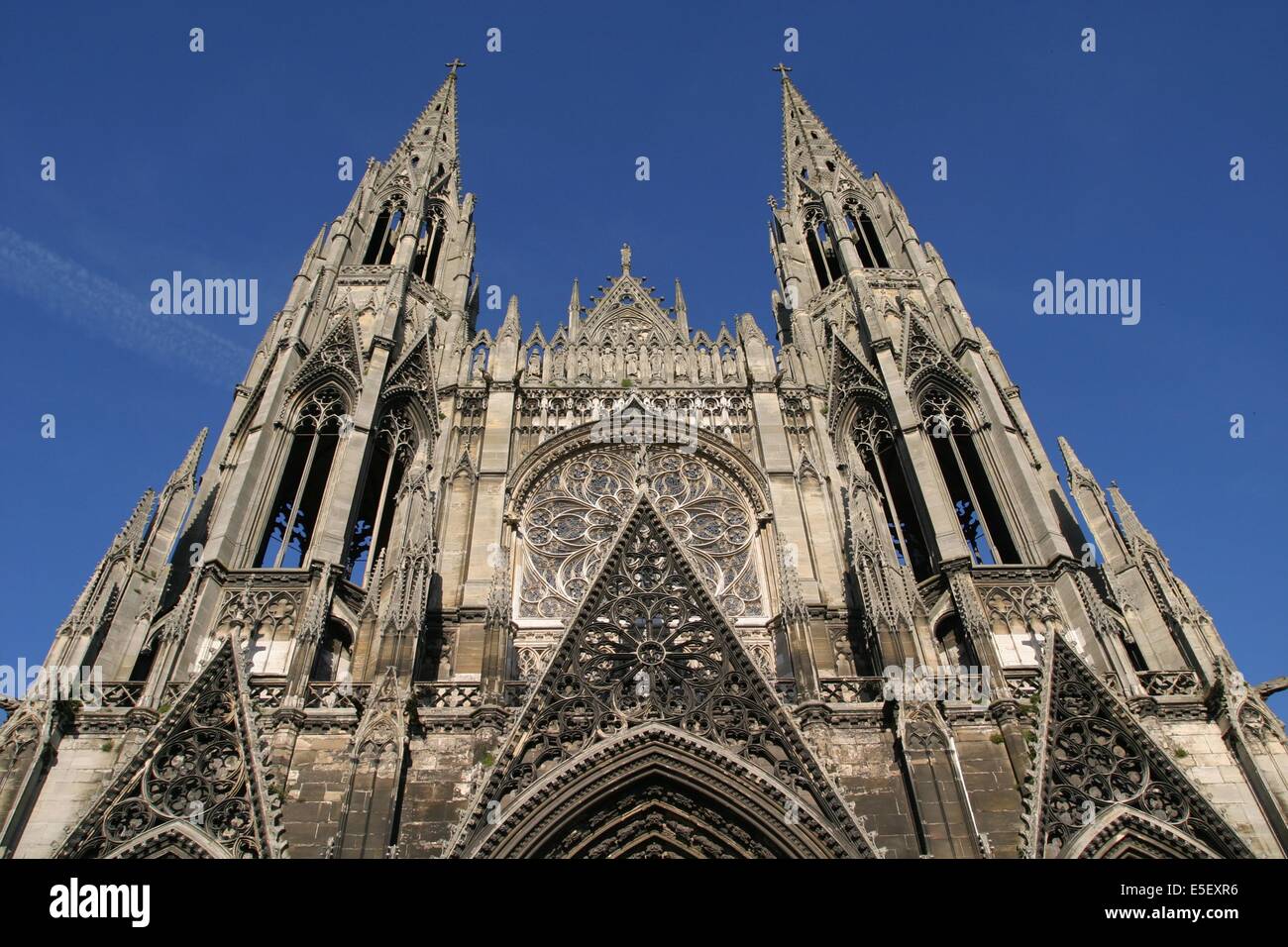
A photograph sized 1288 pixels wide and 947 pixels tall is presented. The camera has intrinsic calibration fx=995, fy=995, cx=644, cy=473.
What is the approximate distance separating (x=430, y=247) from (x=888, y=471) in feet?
51.6

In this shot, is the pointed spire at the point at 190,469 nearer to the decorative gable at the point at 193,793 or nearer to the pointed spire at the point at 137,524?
the pointed spire at the point at 137,524

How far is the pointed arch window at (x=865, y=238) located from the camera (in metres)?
29.3

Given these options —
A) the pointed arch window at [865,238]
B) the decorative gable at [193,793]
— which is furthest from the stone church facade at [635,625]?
the pointed arch window at [865,238]

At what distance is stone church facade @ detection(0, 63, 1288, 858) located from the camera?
14.3m

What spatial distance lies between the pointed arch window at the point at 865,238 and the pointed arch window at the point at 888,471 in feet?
20.5

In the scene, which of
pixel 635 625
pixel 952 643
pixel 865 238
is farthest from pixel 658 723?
pixel 865 238

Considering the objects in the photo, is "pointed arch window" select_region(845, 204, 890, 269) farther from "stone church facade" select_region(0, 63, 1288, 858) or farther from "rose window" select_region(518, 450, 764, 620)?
"rose window" select_region(518, 450, 764, 620)

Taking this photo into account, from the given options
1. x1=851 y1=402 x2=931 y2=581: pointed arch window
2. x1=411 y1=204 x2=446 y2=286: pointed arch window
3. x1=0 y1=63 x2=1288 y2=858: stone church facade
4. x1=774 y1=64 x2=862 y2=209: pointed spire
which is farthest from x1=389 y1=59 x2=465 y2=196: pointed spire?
x1=851 y1=402 x2=931 y2=581: pointed arch window

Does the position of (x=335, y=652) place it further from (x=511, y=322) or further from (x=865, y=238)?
(x=865, y=238)

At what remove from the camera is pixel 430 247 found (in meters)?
30.7

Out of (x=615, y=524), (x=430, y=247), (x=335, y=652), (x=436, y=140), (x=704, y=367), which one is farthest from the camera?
(x=436, y=140)
